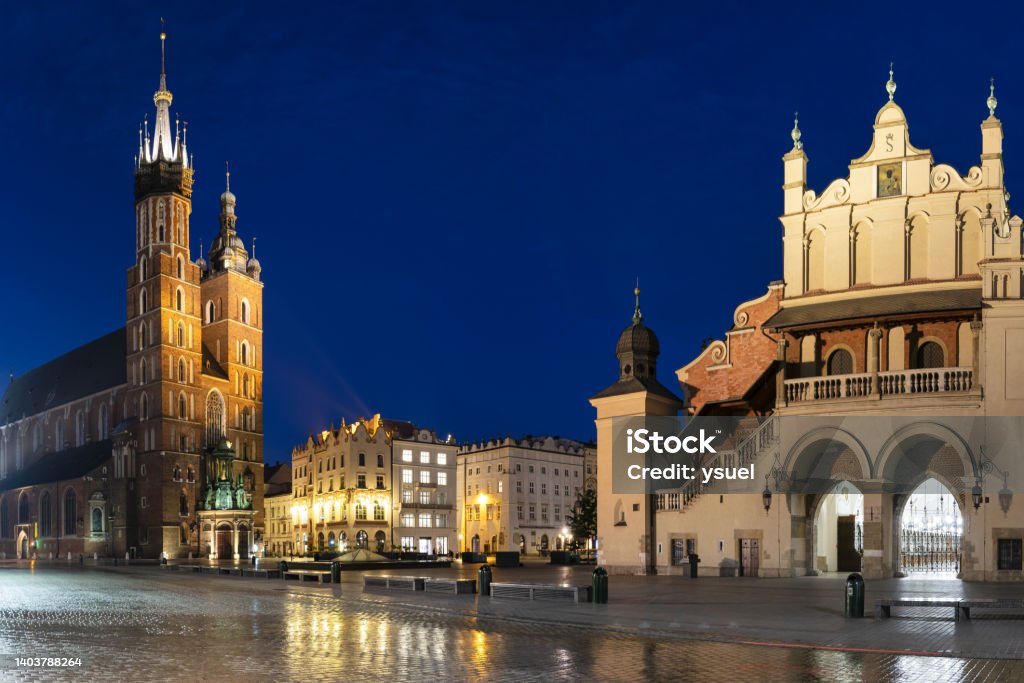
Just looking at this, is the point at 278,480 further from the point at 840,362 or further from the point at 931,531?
the point at 931,531

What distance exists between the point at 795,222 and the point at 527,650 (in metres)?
31.0

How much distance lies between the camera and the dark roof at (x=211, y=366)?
4274 inches

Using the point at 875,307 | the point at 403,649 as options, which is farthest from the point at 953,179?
the point at 403,649

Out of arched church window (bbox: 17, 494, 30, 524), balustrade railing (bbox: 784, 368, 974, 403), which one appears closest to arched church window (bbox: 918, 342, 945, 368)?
balustrade railing (bbox: 784, 368, 974, 403)

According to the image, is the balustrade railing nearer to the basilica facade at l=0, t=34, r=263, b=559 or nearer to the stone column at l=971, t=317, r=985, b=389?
the stone column at l=971, t=317, r=985, b=389

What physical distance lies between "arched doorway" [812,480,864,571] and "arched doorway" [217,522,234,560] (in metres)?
67.0

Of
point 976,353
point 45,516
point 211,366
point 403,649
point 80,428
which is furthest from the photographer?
point 80,428

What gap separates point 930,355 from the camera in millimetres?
41344

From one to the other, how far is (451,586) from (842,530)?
18012 mm

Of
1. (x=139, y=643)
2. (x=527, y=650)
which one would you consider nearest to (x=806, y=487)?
(x=527, y=650)

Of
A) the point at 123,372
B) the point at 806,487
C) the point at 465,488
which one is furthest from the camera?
the point at 465,488

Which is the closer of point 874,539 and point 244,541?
point 874,539

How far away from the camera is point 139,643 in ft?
65.5

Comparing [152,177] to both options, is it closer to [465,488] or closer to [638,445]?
[465,488]
